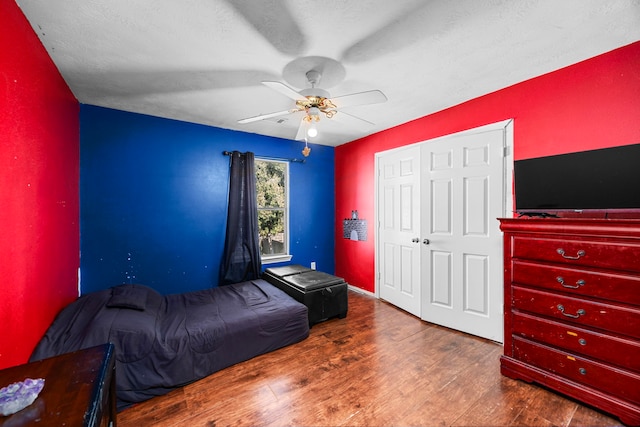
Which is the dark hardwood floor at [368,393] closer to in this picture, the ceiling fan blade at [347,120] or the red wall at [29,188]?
the red wall at [29,188]

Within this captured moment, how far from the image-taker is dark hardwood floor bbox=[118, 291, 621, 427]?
1.64 m

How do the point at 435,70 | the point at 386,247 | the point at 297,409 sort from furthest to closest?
the point at 386,247 → the point at 435,70 → the point at 297,409

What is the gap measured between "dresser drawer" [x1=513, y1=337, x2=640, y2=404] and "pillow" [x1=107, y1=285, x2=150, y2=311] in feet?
10.4

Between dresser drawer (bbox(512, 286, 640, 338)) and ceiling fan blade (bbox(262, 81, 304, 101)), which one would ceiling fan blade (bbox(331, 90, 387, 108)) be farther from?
dresser drawer (bbox(512, 286, 640, 338))

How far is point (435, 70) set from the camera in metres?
2.15

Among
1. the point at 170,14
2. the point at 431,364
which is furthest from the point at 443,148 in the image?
the point at 170,14

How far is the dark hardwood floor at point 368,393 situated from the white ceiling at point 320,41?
251cm

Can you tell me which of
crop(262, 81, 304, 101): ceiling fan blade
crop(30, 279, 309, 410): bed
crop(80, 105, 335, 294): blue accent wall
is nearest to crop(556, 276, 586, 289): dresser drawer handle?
crop(30, 279, 309, 410): bed

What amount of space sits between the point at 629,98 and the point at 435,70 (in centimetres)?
135

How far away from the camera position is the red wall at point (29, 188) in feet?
4.35

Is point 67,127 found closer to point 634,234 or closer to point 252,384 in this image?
point 252,384

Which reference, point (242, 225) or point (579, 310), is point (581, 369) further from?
point (242, 225)

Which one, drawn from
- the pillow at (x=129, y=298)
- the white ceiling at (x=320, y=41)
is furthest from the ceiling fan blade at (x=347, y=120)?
the pillow at (x=129, y=298)

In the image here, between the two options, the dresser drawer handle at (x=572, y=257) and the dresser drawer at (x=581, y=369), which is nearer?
the dresser drawer at (x=581, y=369)
